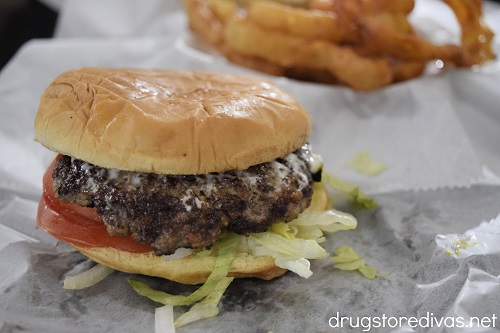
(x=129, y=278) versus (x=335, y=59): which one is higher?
(x=335, y=59)

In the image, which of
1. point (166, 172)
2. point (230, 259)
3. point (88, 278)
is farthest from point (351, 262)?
point (88, 278)

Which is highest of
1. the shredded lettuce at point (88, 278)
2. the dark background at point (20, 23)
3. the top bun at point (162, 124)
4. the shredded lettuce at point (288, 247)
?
the top bun at point (162, 124)

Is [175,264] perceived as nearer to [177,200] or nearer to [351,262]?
[177,200]

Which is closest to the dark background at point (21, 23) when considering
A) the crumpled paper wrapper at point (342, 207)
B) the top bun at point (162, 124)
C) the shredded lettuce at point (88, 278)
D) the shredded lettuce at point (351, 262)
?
the crumpled paper wrapper at point (342, 207)

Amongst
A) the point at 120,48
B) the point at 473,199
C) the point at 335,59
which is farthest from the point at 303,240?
the point at 120,48

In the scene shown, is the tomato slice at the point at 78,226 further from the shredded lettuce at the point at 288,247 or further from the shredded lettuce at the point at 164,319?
the shredded lettuce at the point at 288,247

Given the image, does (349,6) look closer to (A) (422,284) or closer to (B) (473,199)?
(B) (473,199)

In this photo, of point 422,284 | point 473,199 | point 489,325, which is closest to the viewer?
point 489,325
